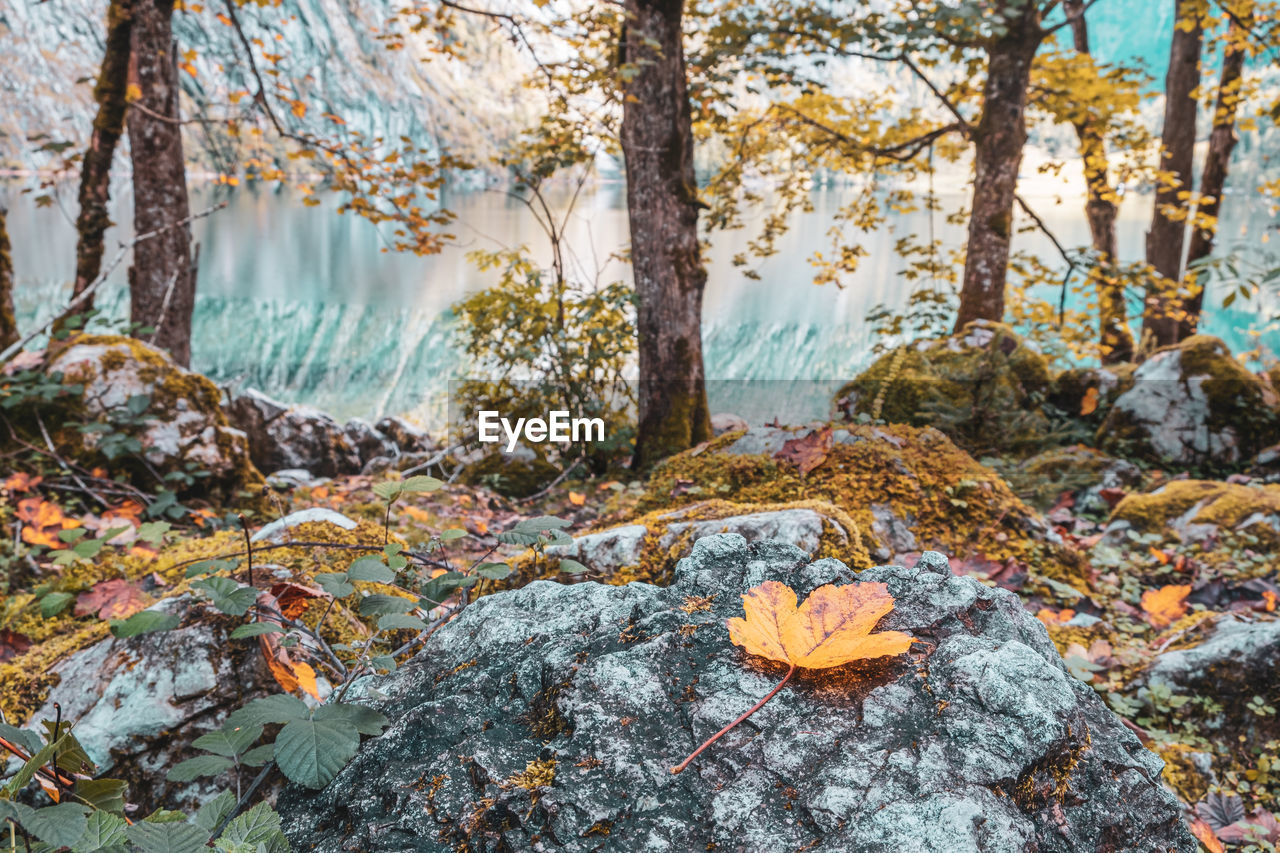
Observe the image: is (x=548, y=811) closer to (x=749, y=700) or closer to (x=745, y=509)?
(x=749, y=700)

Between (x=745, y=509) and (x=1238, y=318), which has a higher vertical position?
(x=745, y=509)

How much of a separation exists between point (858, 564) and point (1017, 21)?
8559 mm

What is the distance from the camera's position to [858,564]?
192 centimetres

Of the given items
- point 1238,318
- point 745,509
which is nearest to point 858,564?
point 745,509

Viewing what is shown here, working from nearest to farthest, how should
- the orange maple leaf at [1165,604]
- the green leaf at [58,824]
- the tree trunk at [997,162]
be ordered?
the green leaf at [58,824]
the orange maple leaf at [1165,604]
the tree trunk at [997,162]

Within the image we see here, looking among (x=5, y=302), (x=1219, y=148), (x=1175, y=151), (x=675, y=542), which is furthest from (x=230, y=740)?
(x=1219, y=148)

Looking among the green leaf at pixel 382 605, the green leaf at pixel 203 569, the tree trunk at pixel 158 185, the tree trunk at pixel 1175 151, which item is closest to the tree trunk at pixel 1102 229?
the tree trunk at pixel 1175 151

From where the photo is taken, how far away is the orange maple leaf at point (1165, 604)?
312cm

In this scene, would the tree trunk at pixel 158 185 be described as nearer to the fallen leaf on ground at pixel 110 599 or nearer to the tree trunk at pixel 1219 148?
the fallen leaf on ground at pixel 110 599

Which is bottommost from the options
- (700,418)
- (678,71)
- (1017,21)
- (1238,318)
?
(1238,318)

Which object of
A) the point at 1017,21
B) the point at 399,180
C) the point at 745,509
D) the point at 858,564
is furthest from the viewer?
the point at 1017,21

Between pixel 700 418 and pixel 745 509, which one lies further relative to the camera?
pixel 700 418

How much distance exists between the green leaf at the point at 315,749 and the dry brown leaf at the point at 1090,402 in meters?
8.02

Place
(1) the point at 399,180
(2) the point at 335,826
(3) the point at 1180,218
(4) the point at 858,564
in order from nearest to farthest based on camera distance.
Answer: (2) the point at 335,826 → (4) the point at 858,564 → (1) the point at 399,180 → (3) the point at 1180,218
